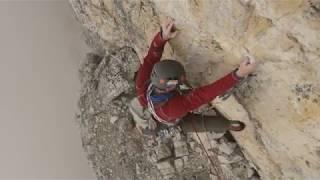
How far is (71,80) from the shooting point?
15.5ft

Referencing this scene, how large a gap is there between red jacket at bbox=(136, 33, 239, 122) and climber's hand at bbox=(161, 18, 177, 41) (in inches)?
1.0

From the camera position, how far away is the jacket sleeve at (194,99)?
2336 mm

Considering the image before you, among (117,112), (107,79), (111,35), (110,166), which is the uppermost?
(111,35)

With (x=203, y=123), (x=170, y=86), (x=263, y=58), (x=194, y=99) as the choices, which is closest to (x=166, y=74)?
(x=170, y=86)

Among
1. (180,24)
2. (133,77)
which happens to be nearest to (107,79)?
(133,77)

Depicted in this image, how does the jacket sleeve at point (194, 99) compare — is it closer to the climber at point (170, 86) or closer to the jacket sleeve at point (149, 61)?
the climber at point (170, 86)

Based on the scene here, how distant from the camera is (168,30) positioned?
8.62 feet

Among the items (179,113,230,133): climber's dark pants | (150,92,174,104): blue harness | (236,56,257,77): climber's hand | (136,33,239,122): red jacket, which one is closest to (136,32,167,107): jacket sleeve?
(136,33,239,122): red jacket

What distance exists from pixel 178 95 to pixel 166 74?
194 millimetres

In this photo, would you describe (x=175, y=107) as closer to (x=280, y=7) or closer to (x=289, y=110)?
(x=289, y=110)

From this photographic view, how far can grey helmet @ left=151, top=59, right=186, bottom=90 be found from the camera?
242cm

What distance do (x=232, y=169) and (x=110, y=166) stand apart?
1175 mm

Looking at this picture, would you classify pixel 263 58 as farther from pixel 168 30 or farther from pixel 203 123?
pixel 203 123

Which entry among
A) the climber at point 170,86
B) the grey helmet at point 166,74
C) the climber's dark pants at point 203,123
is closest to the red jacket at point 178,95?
the climber at point 170,86
